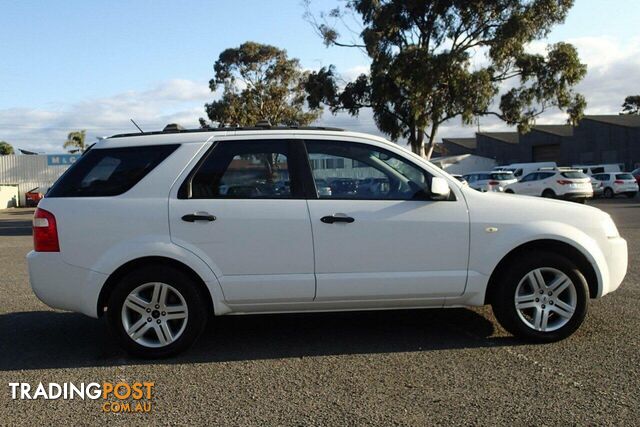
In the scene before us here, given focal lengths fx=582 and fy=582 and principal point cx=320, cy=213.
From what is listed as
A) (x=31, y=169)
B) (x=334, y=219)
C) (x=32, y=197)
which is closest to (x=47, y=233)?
(x=334, y=219)

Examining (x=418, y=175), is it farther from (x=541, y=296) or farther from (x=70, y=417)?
(x=70, y=417)

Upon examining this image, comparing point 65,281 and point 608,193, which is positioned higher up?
point 65,281

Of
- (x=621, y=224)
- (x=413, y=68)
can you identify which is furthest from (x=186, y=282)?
(x=413, y=68)

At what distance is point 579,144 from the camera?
190 ft

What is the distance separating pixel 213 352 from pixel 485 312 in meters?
2.78

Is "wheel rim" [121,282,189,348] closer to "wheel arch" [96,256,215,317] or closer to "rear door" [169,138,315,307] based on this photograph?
"wheel arch" [96,256,215,317]

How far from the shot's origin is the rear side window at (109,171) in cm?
473

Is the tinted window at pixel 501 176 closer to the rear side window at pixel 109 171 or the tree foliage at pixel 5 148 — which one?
the rear side window at pixel 109 171

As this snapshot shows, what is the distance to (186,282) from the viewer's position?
183 inches

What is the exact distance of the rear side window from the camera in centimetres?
473

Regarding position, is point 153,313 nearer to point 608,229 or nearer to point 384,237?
point 384,237

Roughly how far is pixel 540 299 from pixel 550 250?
42 cm

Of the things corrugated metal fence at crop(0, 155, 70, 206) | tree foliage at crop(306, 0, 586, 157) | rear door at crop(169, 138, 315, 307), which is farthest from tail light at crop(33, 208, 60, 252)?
corrugated metal fence at crop(0, 155, 70, 206)

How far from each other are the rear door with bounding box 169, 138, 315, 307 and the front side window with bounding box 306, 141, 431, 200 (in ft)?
0.90
